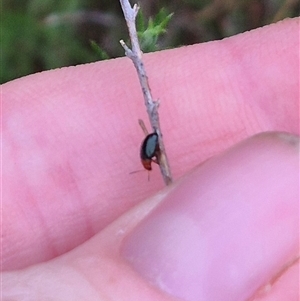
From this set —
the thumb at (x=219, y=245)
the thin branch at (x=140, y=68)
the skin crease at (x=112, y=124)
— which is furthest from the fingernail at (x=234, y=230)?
the skin crease at (x=112, y=124)

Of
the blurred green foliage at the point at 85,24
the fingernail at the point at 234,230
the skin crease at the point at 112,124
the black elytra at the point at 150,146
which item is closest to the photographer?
the fingernail at the point at 234,230

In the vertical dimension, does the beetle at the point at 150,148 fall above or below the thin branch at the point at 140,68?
below

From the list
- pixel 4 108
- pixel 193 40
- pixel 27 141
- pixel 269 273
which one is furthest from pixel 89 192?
pixel 193 40

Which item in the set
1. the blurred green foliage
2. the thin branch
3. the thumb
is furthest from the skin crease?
the blurred green foliage

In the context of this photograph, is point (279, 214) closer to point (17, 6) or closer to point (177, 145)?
point (177, 145)

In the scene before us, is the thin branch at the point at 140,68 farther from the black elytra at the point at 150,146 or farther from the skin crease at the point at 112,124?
the skin crease at the point at 112,124

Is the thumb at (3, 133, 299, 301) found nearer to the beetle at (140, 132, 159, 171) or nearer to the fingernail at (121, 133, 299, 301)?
the fingernail at (121, 133, 299, 301)
